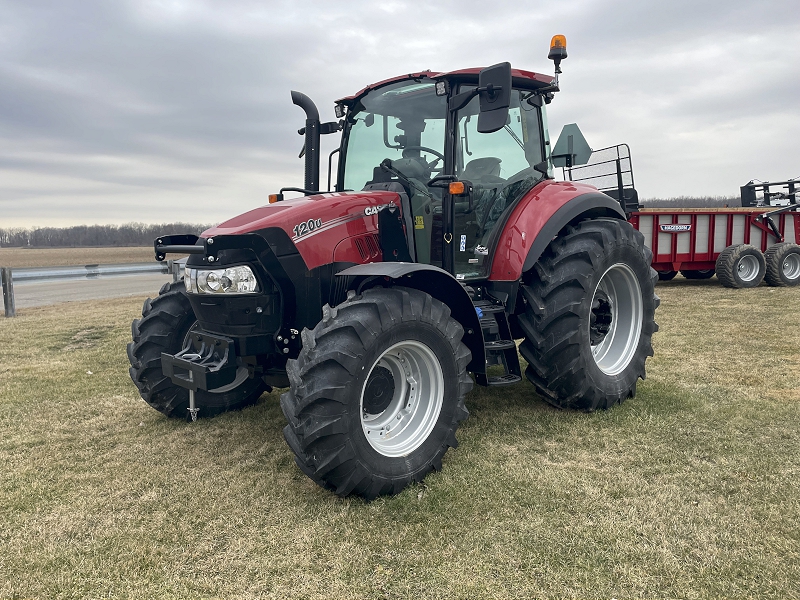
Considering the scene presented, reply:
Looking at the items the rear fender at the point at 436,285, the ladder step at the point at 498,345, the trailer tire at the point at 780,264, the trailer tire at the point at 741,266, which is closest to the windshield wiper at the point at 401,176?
the rear fender at the point at 436,285

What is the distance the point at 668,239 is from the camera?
39.9 ft

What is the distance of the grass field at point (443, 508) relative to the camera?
7.97 ft

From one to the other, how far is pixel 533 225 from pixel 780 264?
10818mm

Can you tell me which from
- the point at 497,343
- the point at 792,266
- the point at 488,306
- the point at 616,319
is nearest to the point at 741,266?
the point at 792,266

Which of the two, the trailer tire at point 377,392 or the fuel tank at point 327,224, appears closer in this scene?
the trailer tire at point 377,392

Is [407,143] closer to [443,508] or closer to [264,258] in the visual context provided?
[264,258]

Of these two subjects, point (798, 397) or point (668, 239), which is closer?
point (798, 397)

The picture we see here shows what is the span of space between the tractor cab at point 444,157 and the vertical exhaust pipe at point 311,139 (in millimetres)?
223

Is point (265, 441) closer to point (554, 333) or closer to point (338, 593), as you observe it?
point (338, 593)

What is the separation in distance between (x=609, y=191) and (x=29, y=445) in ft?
29.1

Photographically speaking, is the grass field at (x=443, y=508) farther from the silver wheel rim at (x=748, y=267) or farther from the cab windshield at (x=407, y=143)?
the silver wheel rim at (x=748, y=267)

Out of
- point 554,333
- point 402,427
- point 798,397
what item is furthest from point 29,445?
point 798,397

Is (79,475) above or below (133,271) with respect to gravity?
below

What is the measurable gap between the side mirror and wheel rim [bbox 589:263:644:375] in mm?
1766
